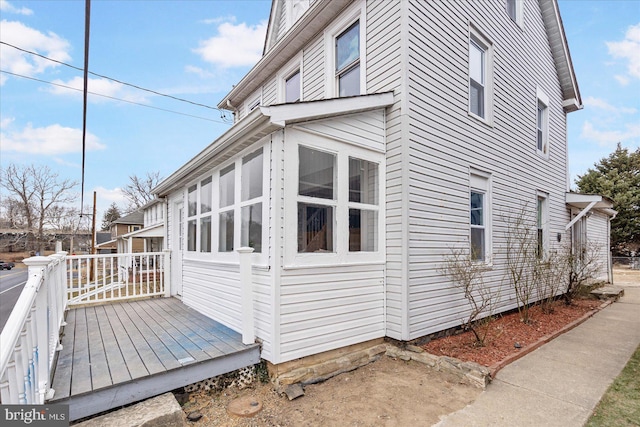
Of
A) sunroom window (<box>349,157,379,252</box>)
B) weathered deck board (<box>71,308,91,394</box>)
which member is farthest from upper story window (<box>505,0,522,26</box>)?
weathered deck board (<box>71,308,91,394</box>)

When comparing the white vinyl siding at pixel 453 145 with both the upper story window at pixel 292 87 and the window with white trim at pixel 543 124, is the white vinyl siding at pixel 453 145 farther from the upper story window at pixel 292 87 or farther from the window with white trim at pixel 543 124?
the upper story window at pixel 292 87

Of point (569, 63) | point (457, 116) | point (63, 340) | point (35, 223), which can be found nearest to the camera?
point (63, 340)

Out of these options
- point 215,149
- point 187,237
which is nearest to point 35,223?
point 187,237

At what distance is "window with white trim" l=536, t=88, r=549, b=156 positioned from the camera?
8211 mm

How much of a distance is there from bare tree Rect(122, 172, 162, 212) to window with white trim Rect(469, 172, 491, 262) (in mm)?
40167

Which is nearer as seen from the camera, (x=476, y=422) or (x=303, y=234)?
(x=476, y=422)

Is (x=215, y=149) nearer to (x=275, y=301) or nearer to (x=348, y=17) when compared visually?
(x=275, y=301)

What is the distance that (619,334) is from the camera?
5676mm

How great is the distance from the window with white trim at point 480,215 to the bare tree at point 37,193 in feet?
151

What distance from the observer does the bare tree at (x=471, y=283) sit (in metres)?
4.91

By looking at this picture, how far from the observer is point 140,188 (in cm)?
4016

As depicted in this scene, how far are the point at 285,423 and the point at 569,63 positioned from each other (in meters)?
11.1

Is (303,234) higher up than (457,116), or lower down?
lower down

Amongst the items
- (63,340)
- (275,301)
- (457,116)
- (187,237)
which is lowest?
(63,340)
